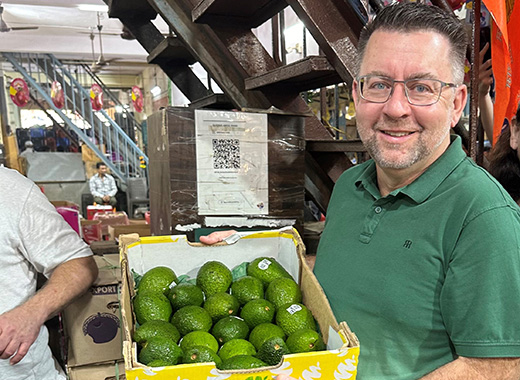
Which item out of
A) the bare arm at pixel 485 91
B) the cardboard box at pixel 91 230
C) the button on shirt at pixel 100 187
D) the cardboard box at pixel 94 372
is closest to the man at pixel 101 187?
the button on shirt at pixel 100 187

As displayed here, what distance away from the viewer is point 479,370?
32.2 inches

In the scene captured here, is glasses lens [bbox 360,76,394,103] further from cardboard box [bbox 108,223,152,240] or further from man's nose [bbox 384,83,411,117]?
cardboard box [bbox 108,223,152,240]

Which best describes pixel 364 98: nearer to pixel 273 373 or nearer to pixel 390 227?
pixel 390 227

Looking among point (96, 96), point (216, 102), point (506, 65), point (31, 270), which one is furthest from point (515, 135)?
point (96, 96)

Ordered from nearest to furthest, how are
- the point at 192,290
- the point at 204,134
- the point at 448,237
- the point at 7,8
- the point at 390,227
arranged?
the point at 448,237 → the point at 390,227 → the point at 192,290 → the point at 204,134 → the point at 7,8

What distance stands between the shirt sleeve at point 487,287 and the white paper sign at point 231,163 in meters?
1.08

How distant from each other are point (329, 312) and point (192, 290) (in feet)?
1.29

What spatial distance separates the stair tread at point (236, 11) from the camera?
1799mm

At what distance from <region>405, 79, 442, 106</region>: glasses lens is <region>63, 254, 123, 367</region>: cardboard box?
1361 mm

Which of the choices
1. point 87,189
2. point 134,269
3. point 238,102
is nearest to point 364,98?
point 134,269

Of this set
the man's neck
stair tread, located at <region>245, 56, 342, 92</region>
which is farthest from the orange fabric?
stair tread, located at <region>245, 56, 342, 92</region>

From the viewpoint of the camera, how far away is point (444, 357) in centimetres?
91

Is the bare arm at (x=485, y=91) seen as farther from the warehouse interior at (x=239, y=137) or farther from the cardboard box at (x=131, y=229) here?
the cardboard box at (x=131, y=229)

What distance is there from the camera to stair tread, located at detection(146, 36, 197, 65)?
2324 mm
